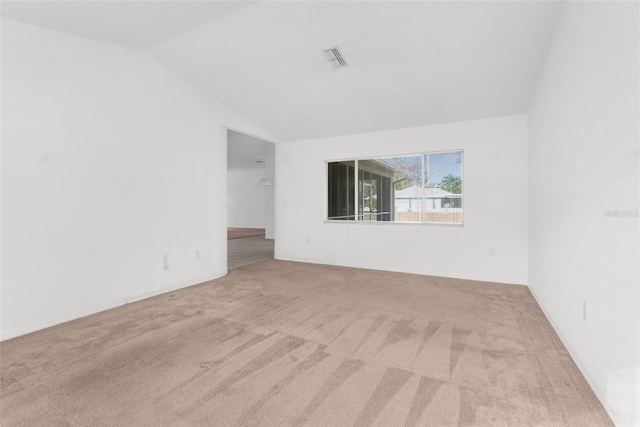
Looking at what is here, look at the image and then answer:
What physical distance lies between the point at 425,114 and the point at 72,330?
5.01m

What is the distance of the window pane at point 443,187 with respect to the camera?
187 inches

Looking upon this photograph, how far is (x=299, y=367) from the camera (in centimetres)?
205

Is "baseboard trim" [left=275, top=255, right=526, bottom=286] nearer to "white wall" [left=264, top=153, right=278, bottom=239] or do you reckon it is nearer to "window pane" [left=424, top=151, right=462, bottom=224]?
"window pane" [left=424, top=151, right=462, bottom=224]

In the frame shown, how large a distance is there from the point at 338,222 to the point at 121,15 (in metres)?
4.21

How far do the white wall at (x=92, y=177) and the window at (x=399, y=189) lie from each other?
2.62m

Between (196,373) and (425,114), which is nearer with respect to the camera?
(196,373)

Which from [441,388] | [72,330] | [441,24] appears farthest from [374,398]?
[441,24]

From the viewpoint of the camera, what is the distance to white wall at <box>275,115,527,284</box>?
427 cm

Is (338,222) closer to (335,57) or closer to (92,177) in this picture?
(335,57)

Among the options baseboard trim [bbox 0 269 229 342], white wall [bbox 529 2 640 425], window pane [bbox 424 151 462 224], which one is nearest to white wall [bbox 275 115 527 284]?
window pane [bbox 424 151 462 224]

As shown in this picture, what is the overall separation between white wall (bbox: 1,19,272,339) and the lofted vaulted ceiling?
0.99 feet

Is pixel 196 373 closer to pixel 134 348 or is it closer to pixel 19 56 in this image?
pixel 134 348

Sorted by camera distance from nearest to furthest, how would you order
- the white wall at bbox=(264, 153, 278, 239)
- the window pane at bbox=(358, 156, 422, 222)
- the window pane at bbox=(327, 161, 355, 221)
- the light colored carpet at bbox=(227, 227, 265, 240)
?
the window pane at bbox=(358, 156, 422, 222), the window pane at bbox=(327, 161, 355, 221), the white wall at bbox=(264, 153, 278, 239), the light colored carpet at bbox=(227, 227, 265, 240)

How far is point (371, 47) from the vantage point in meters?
3.19
